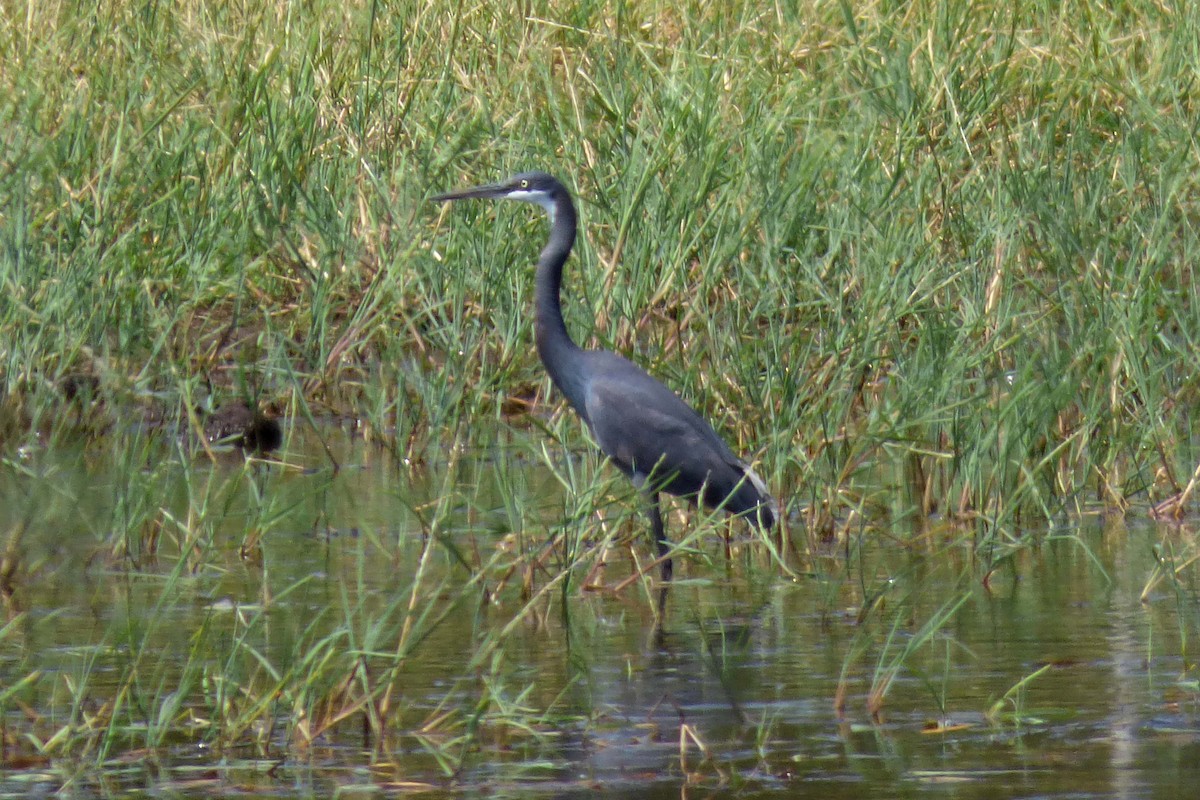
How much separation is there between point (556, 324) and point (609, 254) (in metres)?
1.34

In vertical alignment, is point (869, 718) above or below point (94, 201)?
below

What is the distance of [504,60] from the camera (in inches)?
349

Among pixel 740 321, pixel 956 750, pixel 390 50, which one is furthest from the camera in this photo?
pixel 390 50

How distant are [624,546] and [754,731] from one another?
1.86 m

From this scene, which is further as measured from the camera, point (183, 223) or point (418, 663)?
point (183, 223)

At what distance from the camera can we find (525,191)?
6605 millimetres

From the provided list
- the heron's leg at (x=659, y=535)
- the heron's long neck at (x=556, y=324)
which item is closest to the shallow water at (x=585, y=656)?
the heron's leg at (x=659, y=535)

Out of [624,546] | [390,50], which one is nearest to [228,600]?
[624,546]

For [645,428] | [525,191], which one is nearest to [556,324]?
[645,428]

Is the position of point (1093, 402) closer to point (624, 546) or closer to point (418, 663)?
point (624, 546)

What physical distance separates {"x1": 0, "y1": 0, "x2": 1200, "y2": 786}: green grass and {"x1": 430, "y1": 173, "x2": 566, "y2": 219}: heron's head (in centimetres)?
42

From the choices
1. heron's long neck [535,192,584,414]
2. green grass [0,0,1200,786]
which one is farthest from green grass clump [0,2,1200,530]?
heron's long neck [535,192,584,414]

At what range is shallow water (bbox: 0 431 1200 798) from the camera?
12.1 ft

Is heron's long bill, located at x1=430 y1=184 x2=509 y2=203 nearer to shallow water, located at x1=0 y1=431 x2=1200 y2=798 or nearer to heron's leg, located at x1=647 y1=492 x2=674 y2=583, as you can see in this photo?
shallow water, located at x1=0 y1=431 x2=1200 y2=798
